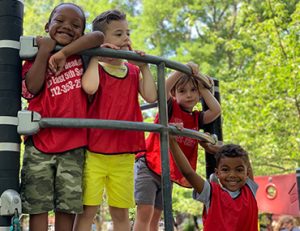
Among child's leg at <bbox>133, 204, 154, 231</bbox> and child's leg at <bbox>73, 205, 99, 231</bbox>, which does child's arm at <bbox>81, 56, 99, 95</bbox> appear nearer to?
child's leg at <bbox>73, 205, 99, 231</bbox>

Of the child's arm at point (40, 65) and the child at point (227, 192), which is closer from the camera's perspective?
the child's arm at point (40, 65)

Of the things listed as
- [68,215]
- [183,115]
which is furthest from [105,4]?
[68,215]

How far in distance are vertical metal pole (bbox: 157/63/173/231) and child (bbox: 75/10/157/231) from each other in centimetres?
23

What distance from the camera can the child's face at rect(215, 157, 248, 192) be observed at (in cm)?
266

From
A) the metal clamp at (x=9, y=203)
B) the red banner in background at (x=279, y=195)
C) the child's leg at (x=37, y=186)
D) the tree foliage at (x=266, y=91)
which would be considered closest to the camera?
the metal clamp at (x=9, y=203)

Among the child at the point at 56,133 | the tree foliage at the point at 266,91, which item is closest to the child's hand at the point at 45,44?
the child at the point at 56,133

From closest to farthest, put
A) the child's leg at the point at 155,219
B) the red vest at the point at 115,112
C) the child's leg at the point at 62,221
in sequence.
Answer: the child's leg at the point at 62,221 → the red vest at the point at 115,112 → the child's leg at the point at 155,219

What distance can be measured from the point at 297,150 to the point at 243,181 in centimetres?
724

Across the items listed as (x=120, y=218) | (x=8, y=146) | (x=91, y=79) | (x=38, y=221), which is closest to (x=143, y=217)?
(x=120, y=218)

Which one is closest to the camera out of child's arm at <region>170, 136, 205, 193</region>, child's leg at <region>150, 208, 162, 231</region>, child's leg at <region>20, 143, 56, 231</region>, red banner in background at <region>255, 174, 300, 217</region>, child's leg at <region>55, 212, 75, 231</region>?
child's leg at <region>20, 143, 56, 231</region>

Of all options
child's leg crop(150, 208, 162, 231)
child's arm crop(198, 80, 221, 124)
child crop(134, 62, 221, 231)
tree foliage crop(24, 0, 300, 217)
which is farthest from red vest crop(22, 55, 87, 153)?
tree foliage crop(24, 0, 300, 217)

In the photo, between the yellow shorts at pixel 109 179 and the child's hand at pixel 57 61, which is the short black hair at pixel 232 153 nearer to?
the yellow shorts at pixel 109 179

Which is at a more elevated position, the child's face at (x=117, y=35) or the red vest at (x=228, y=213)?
the child's face at (x=117, y=35)

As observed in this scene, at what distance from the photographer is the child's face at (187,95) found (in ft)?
10.4
